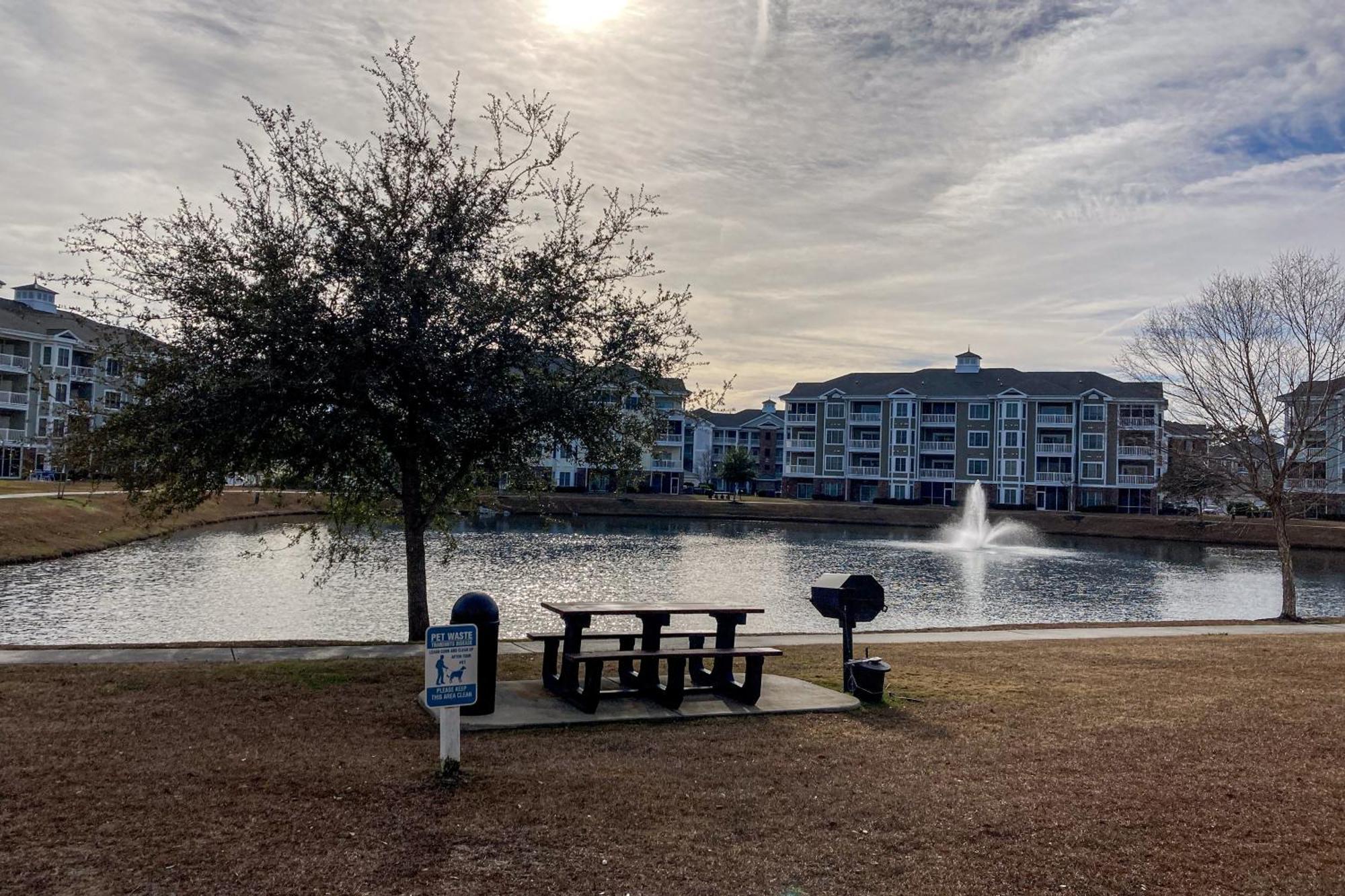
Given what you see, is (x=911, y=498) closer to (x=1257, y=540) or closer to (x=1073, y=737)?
(x=1257, y=540)

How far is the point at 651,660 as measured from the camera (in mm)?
10500

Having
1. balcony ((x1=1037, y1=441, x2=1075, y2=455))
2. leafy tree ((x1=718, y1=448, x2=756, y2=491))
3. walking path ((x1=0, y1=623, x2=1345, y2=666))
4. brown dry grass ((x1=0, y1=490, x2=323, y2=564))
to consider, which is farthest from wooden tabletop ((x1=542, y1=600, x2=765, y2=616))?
leafy tree ((x1=718, y1=448, x2=756, y2=491))

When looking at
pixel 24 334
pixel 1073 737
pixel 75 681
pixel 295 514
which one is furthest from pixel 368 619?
pixel 24 334

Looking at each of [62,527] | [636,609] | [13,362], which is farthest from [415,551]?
[13,362]

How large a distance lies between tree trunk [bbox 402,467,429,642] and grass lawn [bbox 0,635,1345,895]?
153 inches

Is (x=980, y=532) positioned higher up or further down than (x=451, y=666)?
further down

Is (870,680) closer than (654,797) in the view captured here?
No

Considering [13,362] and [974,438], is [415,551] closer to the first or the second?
[13,362]

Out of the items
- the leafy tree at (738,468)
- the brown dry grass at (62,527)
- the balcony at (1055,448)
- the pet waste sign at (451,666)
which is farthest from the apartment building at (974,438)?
the pet waste sign at (451,666)

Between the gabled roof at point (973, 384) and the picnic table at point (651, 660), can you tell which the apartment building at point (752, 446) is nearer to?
the gabled roof at point (973, 384)

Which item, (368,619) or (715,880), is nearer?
(715,880)

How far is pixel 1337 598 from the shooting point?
1375 inches

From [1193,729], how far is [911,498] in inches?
3388

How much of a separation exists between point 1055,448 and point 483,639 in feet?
285
